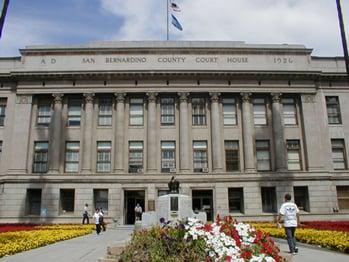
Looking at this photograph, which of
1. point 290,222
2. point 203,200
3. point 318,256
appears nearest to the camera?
point 318,256

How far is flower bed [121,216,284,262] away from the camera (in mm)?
6891

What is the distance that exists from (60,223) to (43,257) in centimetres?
2224

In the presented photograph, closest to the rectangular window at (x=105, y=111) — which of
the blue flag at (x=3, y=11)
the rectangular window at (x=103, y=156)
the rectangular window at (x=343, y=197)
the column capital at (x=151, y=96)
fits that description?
the rectangular window at (x=103, y=156)

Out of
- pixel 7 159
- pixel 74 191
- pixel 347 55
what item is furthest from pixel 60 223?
pixel 347 55

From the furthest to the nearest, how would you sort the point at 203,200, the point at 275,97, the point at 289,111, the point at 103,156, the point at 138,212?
the point at 289,111
the point at 275,97
the point at 103,156
the point at 203,200
the point at 138,212

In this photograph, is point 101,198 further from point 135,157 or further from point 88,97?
point 88,97

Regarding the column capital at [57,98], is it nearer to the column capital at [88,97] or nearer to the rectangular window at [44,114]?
the rectangular window at [44,114]

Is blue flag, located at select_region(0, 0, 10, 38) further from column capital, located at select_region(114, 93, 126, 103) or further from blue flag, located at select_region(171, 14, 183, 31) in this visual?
blue flag, located at select_region(171, 14, 183, 31)

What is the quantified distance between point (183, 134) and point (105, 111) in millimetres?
8610

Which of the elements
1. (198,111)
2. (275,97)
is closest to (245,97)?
(275,97)

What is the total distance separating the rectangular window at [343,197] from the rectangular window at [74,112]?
91.0 ft

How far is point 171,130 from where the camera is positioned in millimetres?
37594

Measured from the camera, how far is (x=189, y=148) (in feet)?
122

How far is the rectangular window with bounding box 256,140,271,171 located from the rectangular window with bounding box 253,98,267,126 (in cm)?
216
